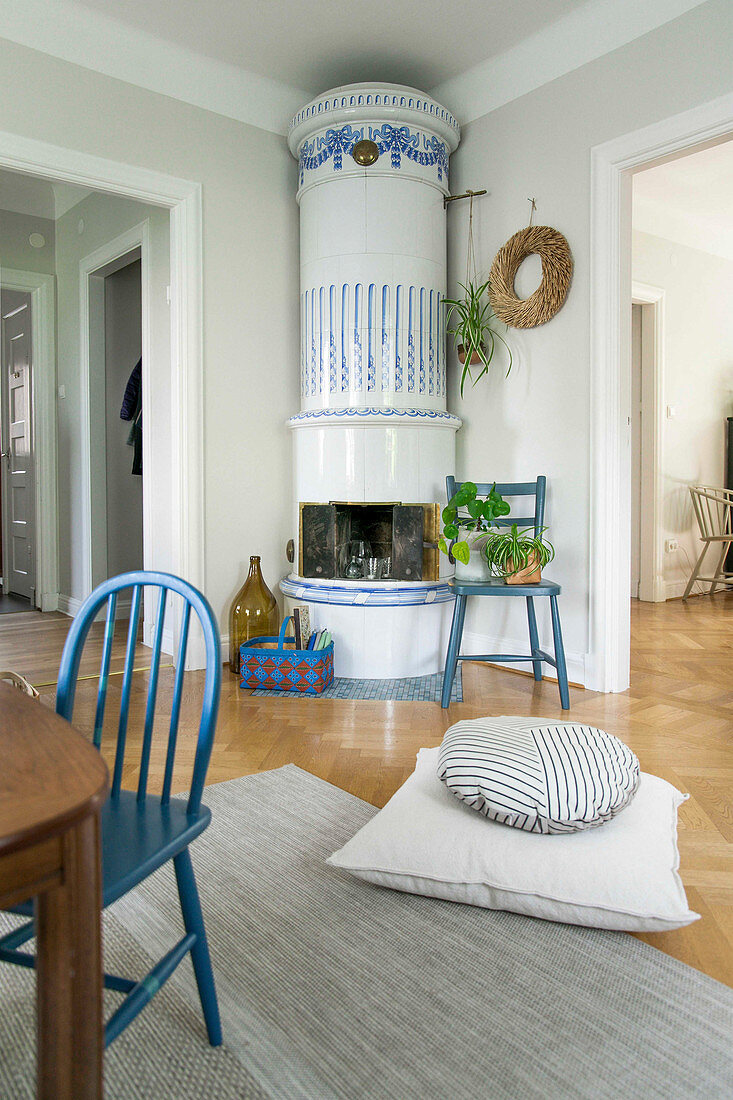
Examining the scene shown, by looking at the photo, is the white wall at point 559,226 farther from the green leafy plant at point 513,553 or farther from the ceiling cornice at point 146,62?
the ceiling cornice at point 146,62

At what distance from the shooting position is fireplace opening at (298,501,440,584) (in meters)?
3.50

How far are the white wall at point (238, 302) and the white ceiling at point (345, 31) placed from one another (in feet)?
0.90

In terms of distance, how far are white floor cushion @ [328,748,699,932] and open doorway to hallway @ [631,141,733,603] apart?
4.27 metres

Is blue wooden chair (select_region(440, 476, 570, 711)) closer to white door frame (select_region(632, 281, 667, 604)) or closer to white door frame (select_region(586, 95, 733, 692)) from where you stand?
white door frame (select_region(586, 95, 733, 692))

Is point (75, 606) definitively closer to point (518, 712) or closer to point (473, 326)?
point (473, 326)

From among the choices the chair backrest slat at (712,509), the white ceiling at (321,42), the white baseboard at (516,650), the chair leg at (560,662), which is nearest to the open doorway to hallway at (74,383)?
the white ceiling at (321,42)

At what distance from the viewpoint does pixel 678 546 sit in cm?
585

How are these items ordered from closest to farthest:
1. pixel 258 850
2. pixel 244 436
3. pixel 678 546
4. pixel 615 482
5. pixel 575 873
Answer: pixel 575 873
pixel 258 850
pixel 615 482
pixel 244 436
pixel 678 546

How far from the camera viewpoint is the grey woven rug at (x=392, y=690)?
10.4 feet

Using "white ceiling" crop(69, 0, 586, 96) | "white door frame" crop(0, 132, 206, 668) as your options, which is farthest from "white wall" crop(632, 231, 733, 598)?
"white door frame" crop(0, 132, 206, 668)

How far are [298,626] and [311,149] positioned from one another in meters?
2.19

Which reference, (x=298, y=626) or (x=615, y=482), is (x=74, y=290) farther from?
(x=615, y=482)

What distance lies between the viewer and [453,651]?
305cm

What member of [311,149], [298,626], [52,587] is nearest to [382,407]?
[298,626]
